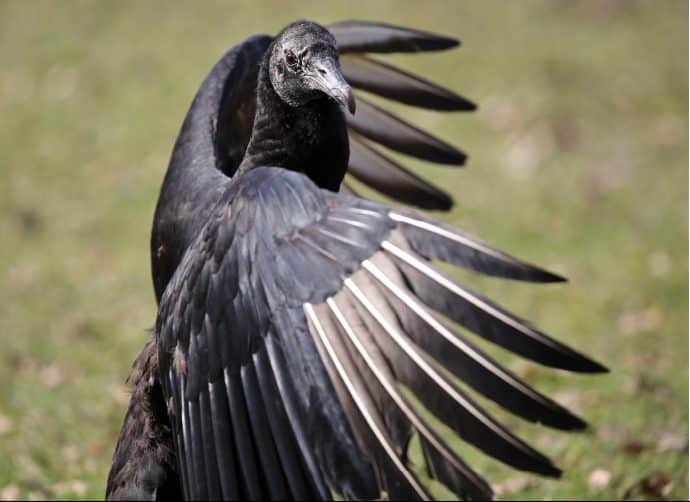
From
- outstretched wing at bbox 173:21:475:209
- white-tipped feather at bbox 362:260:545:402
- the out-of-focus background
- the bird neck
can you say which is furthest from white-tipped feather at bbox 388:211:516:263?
the out-of-focus background

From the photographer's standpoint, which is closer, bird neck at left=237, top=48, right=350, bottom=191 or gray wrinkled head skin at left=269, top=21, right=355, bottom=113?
gray wrinkled head skin at left=269, top=21, right=355, bottom=113

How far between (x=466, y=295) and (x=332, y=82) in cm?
91

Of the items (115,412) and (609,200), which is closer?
(115,412)

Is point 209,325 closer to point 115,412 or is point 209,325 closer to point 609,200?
point 115,412

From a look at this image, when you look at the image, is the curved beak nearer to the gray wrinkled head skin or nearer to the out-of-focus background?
the gray wrinkled head skin

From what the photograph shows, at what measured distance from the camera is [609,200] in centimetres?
866

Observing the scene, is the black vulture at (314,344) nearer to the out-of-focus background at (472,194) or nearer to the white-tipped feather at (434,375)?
the white-tipped feather at (434,375)

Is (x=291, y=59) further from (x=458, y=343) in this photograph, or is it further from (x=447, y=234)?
(x=458, y=343)

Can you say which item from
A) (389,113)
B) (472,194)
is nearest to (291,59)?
(389,113)

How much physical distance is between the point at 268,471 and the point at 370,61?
2.79 metres

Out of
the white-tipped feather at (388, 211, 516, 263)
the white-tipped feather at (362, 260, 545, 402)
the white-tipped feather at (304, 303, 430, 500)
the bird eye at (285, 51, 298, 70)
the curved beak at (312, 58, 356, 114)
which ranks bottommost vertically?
the white-tipped feather at (304, 303, 430, 500)

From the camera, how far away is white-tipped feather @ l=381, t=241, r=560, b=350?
2869 millimetres

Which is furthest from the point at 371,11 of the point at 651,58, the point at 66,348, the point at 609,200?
the point at 66,348

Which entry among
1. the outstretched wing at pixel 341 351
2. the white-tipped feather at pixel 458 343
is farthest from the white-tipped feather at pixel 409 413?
the white-tipped feather at pixel 458 343
